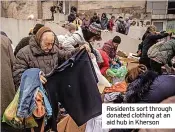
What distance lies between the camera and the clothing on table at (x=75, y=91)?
2410 mm

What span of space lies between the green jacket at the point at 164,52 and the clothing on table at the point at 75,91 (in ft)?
5.07

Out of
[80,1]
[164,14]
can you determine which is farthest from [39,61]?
[80,1]

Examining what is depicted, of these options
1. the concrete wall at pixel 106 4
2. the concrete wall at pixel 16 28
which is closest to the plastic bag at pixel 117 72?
the concrete wall at pixel 16 28

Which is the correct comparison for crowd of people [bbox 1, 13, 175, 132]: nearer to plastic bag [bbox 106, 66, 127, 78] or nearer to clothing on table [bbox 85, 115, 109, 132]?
clothing on table [bbox 85, 115, 109, 132]

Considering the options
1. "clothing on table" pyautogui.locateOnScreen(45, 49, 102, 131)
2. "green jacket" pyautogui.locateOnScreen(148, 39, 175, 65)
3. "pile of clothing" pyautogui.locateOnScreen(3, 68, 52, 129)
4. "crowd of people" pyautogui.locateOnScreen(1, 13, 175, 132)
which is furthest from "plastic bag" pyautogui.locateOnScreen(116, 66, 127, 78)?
"pile of clothing" pyautogui.locateOnScreen(3, 68, 52, 129)

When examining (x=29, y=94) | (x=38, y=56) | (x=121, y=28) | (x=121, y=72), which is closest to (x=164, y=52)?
(x=121, y=72)

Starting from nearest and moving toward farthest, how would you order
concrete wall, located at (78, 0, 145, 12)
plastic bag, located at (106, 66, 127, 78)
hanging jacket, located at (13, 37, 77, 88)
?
hanging jacket, located at (13, 37, 77, 88) → plastic bag, located at (106, 66, 127, 78) → concrete wall, located at (78, 0, 145, 12)

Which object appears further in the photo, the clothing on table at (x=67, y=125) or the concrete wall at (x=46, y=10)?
the concrete wall at (x=46, y=10)

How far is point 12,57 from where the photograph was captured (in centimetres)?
269

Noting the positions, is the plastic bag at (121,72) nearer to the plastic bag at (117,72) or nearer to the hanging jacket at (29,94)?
the plastic bag at (117,72)

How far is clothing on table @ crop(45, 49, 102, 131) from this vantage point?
2.41 m

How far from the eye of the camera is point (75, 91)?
2416 mm

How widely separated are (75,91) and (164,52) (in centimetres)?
189

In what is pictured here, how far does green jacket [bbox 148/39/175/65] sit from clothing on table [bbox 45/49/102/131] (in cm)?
155
